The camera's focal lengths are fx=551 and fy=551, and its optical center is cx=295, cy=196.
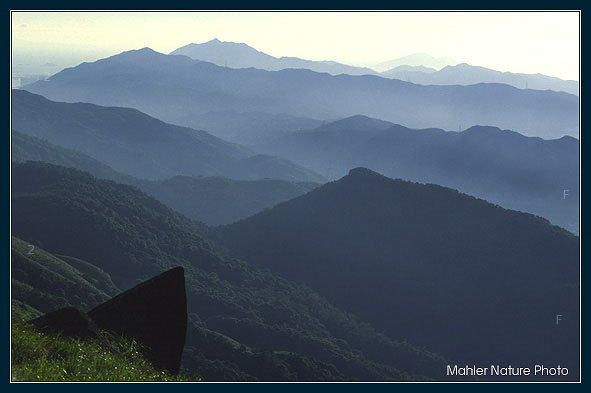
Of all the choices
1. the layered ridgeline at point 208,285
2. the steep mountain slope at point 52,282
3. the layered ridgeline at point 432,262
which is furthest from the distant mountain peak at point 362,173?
the steep mountain slope at point 52,282

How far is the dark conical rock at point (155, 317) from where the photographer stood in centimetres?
1519

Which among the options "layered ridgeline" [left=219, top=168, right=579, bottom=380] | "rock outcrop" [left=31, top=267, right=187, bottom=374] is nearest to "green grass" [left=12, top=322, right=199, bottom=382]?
"rock outcrop" [left=31, top=267, right=187, bottom=374]

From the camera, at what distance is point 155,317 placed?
50.5ft

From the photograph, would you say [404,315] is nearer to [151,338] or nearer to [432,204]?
[432,204]

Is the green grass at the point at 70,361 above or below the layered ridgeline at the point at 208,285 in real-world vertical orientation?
above

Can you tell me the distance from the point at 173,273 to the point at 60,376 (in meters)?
4.11

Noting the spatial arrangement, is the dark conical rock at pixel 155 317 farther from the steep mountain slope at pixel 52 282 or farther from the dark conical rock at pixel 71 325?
the steep mountain slope at pixel 52 282

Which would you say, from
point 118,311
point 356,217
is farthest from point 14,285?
point 356,217

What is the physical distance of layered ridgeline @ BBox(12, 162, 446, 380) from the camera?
298ft

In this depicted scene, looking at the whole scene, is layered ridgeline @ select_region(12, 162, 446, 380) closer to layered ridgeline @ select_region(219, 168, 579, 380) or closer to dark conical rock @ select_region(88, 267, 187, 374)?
layered ridgeline @ select_region(219, 168, 579, 380)

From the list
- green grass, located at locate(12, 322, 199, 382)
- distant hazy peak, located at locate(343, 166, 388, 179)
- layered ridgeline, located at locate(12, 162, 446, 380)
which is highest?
distant hazy peak, located at locate(343, 166, 388, 179)

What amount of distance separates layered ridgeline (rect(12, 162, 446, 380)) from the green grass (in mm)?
65139

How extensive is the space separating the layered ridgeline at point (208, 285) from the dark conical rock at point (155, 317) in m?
63.4

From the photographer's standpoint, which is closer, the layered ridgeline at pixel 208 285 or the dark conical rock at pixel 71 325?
the dark conical rock at pixel 71 325
